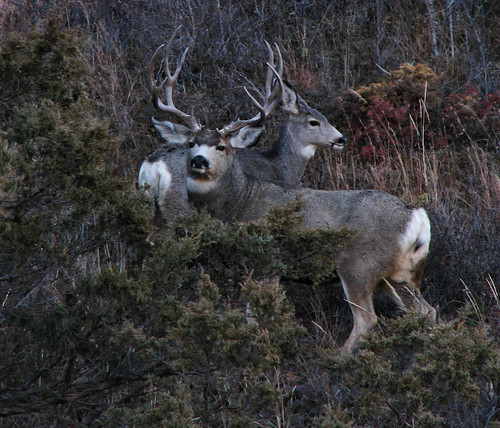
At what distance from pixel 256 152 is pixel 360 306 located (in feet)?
9.54

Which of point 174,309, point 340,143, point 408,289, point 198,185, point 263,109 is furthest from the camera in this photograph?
point 340,143

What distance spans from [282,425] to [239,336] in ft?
3.10

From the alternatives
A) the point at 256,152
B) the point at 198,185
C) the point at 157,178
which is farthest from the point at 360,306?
the point at 256,152

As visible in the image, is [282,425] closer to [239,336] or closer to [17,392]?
[239,336]

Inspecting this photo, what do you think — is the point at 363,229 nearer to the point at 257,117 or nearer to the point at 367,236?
the point at 367,236

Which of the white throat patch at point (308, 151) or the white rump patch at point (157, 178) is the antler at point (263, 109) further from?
the white throat patch at point (308, 151)

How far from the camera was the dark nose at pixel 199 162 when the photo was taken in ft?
21.9

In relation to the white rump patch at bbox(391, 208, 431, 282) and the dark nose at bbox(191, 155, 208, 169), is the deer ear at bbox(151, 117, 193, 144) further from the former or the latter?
the white rump patch at bbox(391, 208, 431, 282)

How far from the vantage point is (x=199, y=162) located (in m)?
6.67

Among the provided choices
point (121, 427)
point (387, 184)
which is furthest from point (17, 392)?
point (387, 184)

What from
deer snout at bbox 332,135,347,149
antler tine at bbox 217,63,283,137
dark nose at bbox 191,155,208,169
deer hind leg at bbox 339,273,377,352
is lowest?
deer hind leg at bbox 339,273,377,352

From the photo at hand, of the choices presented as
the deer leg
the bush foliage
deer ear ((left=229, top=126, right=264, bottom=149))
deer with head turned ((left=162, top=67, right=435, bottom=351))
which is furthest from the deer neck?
the deer leg

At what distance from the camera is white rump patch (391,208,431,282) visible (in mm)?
6258

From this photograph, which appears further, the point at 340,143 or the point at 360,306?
the point at 340,143
